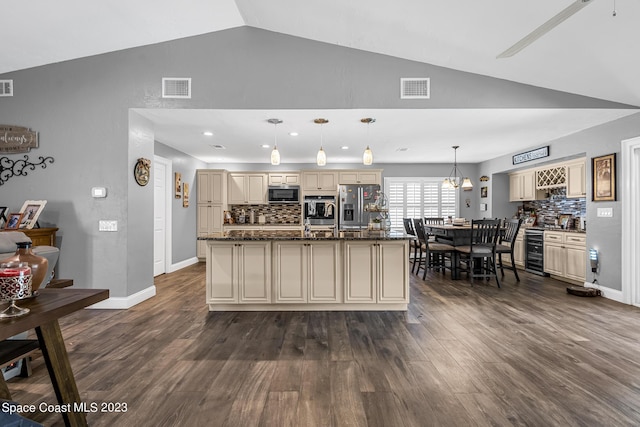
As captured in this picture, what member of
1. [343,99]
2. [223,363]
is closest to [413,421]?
[223,363]

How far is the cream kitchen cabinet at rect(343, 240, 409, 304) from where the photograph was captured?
11.6 ft

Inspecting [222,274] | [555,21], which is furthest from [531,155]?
[222,274]

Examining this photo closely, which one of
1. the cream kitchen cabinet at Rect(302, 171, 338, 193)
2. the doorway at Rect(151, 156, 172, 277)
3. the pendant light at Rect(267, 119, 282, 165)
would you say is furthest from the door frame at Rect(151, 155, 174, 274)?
the cream kitchen cabinet at Rect(302, 171, 338, 193)

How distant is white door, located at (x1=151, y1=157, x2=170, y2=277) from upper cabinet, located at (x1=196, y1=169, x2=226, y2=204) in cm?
131

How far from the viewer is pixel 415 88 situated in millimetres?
3711

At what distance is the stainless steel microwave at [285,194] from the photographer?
7.14 m

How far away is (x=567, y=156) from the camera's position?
4996mm

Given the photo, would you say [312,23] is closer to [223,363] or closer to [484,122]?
[484,122]

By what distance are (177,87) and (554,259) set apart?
625cm

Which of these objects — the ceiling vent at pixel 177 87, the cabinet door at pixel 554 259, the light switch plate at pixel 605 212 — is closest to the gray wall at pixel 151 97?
the ceiling vent at pixel 177 87

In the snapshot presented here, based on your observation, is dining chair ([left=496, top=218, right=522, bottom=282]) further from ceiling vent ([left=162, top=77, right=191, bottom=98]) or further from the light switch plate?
ceiling vent ([left=162, top=77, right=191, bottom=98])

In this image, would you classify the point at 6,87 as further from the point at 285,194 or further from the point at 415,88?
the point at 415,88

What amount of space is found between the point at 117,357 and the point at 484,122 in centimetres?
479

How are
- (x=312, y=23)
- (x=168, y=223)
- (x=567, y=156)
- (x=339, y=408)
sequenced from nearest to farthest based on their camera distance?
(x=339, y=408) → (x=312, y=23) → (x=567, y=156) → (x=168, y=223)
